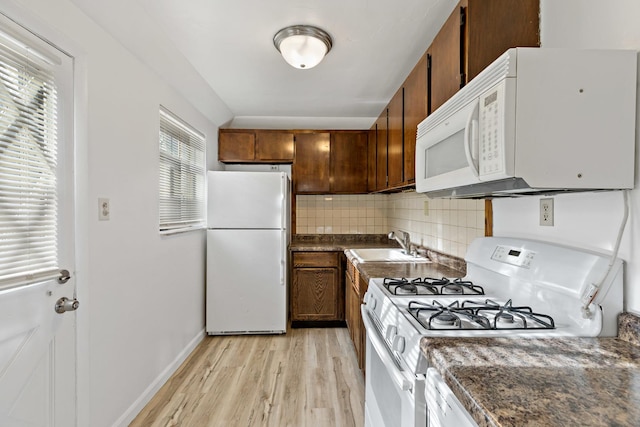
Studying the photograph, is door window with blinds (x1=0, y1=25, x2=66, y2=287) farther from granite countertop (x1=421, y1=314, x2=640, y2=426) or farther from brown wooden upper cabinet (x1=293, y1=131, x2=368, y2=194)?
brown wooden upper cabinet (x1=293, y1=131, x2=368, y2=194)

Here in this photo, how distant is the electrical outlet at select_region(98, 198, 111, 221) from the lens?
1.66m

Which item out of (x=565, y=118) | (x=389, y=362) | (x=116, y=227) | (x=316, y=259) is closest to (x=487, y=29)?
(x=565, y=118)

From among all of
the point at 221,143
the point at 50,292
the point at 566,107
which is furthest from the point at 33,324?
the point at 221,143

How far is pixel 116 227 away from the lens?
1791 mm

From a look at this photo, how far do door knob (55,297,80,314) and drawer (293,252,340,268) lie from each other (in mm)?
2194

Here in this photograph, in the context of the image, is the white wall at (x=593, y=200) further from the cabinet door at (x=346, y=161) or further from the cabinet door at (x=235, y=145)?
the cabinet door at (x=235, y=145)

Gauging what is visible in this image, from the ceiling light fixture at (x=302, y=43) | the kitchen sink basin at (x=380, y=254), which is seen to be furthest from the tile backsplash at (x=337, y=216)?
the ceiling light fixture at (x=302, y=43)

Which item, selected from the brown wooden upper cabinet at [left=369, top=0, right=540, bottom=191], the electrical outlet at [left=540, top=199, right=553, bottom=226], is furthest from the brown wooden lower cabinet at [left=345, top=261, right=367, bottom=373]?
the electrical outlet at [left=540, top=199, right=553, bottom=226]

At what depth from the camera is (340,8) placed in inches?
66.4

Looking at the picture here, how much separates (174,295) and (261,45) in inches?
Result: 74.1

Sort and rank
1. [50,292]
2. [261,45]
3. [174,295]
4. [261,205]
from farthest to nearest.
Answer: [261,205]
[174,295]
[261,45]
[50,292]

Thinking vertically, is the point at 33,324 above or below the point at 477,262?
below

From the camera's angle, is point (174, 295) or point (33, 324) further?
point (174, 295)

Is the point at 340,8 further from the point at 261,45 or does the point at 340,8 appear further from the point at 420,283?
the point at 420,283
